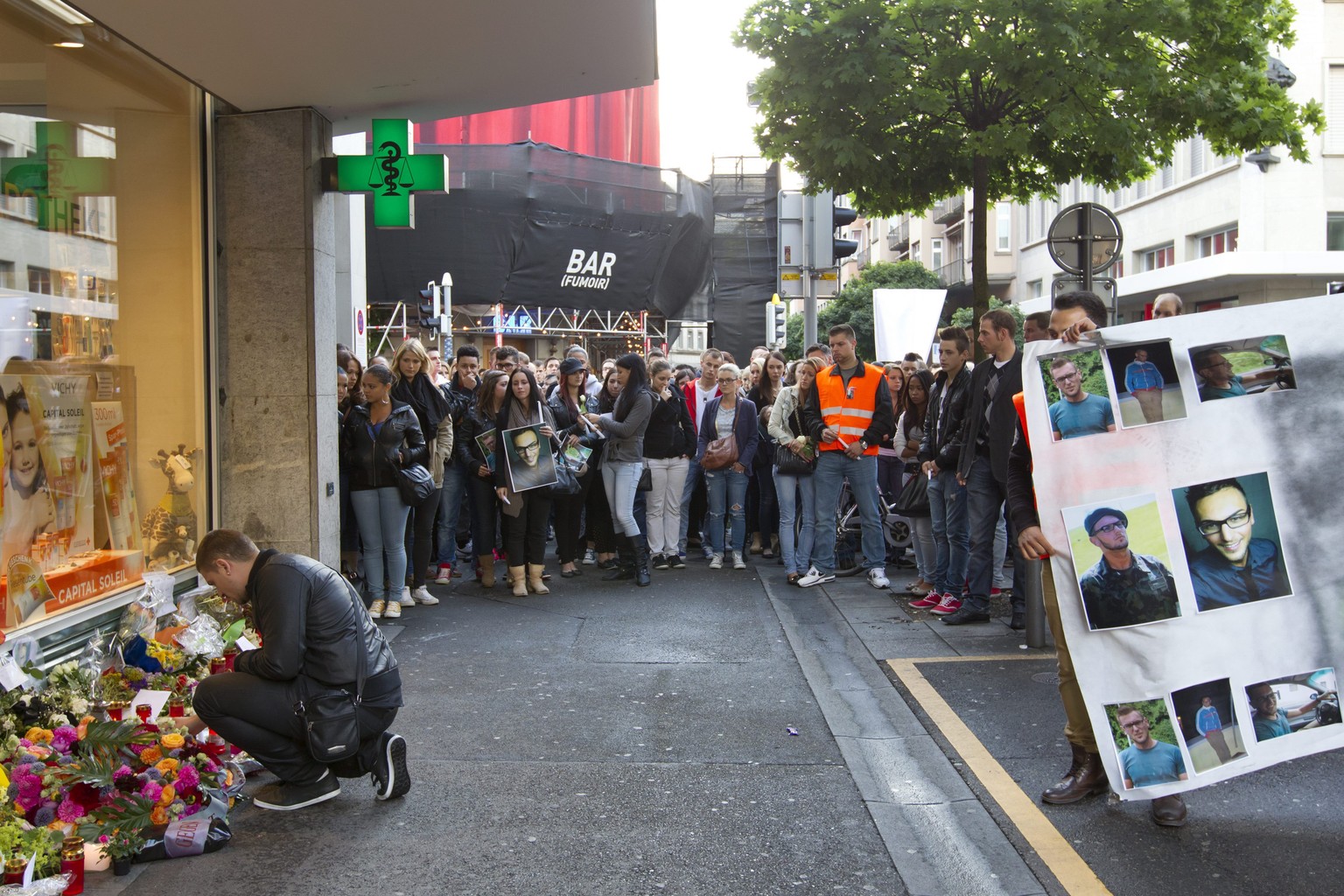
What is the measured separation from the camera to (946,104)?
11.0 m

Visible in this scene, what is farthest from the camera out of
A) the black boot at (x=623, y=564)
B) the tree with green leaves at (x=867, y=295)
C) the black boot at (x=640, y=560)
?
the tree with green leaves at (x=867, y=295)

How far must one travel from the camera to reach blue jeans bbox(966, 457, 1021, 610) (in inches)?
316

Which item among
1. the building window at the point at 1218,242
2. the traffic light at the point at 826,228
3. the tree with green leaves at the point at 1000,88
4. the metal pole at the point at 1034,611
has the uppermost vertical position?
the building window at the point at 1218,242

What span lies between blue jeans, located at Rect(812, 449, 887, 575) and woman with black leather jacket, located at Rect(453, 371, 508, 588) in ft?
8.60

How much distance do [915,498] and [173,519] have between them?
5224 mm

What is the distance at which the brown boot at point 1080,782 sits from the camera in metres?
4.70

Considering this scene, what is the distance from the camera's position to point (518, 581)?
973cm

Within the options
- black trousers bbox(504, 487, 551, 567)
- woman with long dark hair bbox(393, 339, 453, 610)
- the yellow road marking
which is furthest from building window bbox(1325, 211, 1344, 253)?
the yellow road marking

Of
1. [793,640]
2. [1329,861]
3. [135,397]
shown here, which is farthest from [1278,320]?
[135,397]

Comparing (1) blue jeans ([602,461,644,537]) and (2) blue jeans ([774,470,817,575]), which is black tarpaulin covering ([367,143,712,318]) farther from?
(2) blue jeans ([774,470,817,575])

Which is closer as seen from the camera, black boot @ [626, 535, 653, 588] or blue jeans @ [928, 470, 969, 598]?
blue jeans @ [928, 470, 969, 598]

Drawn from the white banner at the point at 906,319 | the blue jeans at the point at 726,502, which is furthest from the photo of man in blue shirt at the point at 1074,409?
the white banner at the point at 906,319

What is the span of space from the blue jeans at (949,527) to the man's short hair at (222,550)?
519 centimetres

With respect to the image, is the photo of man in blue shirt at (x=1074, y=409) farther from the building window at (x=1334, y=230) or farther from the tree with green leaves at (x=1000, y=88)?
the building window at (x=1334, y=230)
